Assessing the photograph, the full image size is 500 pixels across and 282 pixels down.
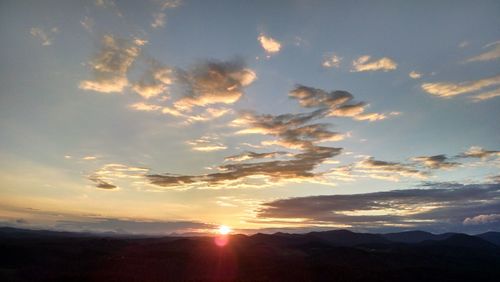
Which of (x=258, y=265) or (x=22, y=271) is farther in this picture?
(x=258, y=265)

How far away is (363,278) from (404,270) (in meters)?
39.0

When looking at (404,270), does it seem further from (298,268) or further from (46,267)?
(46,267)

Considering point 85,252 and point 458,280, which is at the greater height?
point 85,252

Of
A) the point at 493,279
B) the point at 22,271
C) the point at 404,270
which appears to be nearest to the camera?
the point at 22,271

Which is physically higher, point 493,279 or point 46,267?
point 46,267

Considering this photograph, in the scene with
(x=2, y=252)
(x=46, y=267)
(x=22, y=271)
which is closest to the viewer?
(x=22, y=271)

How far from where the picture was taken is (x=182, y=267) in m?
171

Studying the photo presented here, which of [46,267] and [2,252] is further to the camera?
[2,252]

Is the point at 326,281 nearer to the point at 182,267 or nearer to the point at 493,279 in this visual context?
the point at 182,267

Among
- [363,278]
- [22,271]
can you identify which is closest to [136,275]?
[22,271]

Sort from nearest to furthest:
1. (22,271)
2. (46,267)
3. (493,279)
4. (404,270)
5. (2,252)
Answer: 1. (22,271)
2. (46,267)
3. (2,252)
4. (404,270)
5. (493,279)

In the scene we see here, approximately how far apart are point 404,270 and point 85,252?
157641 mm

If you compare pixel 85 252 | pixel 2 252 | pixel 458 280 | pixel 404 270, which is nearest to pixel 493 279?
pixel 458 280

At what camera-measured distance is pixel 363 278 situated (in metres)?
148
